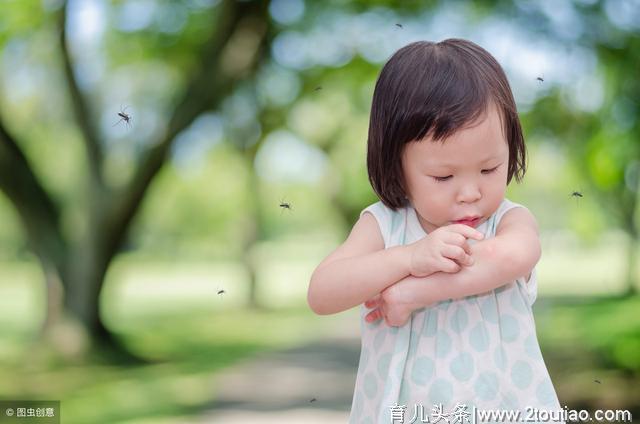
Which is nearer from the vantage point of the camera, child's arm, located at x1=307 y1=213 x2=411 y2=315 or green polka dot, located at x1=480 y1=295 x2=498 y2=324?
child's arm, located at x1=307 y1=213 x2=411 y2=315

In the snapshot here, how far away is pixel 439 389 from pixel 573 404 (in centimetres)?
655

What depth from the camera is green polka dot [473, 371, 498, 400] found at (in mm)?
1670

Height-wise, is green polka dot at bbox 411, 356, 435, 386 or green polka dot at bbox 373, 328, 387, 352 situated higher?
green polka dot at bbox 373, 328, 387, 352

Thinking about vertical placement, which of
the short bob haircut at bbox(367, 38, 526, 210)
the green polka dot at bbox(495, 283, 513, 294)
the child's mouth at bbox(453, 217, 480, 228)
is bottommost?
the green polka dot at bbox(495, 283, 513, 294)

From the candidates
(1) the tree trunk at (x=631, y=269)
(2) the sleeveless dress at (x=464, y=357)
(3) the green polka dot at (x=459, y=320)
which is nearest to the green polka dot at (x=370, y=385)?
(2) the sleeveless dress at (x=464, y=357)

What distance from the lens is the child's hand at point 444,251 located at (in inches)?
60.4

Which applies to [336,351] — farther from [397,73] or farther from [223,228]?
[223,228]

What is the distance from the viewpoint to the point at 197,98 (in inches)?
405

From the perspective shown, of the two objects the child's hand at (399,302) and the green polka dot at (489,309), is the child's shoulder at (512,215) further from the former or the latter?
the child's hand at (399,302)

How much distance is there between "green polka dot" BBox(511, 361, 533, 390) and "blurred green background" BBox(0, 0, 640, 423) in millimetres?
2152

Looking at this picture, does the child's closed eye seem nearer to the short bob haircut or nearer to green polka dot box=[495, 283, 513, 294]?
the short bob haircut

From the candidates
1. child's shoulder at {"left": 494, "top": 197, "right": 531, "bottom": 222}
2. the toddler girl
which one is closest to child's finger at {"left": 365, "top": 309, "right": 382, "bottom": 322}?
the toddler girl

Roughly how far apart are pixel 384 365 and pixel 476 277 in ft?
1.04

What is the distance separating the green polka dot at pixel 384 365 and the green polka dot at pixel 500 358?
222mm
